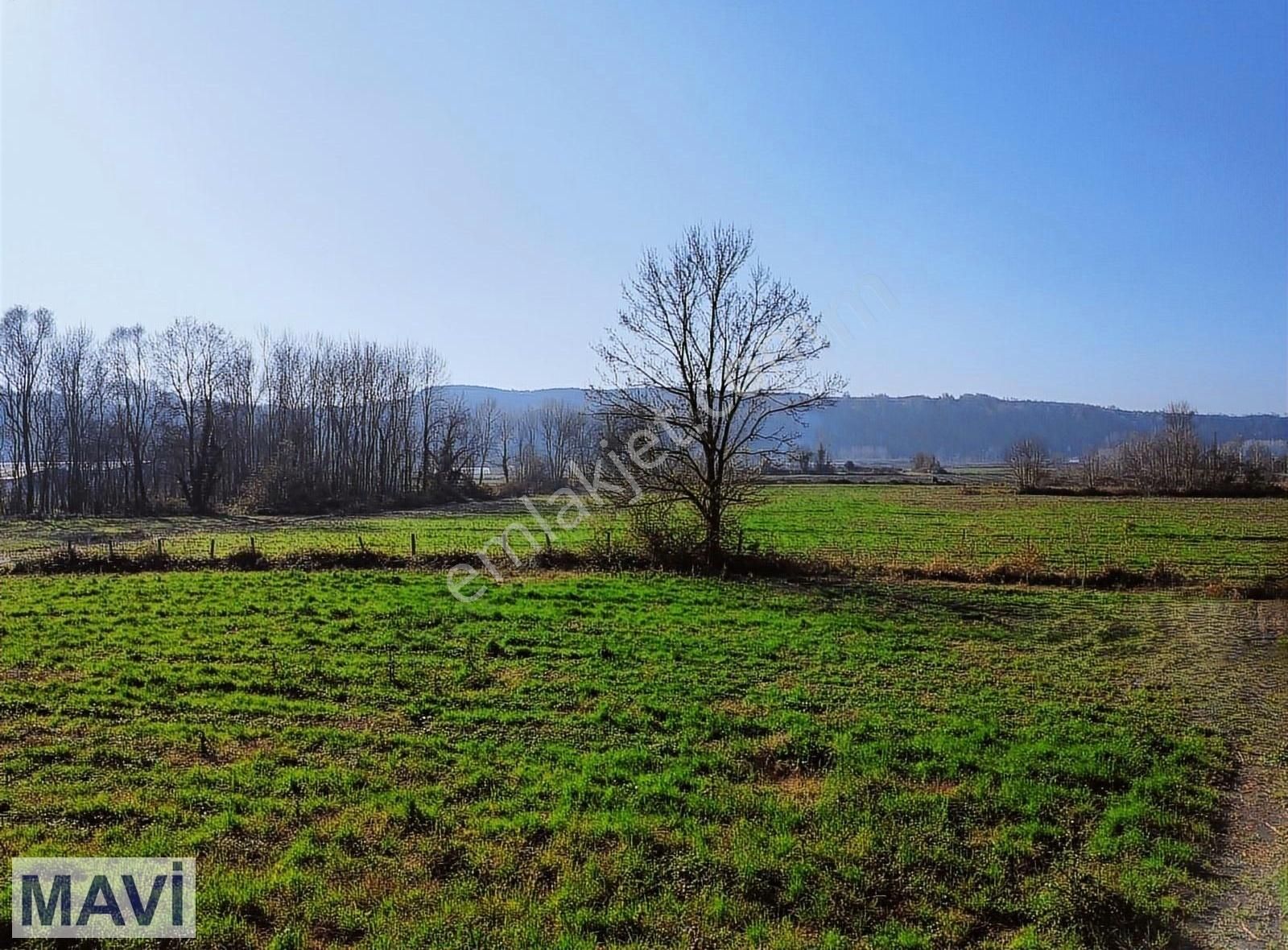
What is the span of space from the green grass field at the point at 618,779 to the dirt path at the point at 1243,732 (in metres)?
0.22

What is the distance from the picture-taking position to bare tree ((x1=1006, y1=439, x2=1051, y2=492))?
65.8m

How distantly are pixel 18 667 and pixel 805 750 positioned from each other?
35.9 ft

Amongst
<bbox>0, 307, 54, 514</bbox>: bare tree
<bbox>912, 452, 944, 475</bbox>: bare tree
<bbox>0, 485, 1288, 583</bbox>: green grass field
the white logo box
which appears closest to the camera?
the white logo box

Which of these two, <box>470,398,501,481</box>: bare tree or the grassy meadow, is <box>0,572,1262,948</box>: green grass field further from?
<box>470,398,501,481</box>: bare tree

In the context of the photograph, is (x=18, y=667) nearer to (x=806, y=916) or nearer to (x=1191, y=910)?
(x=806, y=916)

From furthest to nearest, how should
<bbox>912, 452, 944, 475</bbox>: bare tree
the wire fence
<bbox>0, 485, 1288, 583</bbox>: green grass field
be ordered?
<bbox>912, 452, 944, 475</bbox>: bare tree
<bbox>0, 485, 1288, 583</bbox>: green grass field
the wire fence

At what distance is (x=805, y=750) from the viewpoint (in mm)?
7527

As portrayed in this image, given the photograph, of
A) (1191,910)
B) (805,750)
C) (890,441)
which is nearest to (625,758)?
(805,750)

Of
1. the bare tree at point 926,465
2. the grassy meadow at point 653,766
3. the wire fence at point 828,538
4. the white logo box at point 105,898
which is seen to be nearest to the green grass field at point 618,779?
the grassy meadow at point 653,766

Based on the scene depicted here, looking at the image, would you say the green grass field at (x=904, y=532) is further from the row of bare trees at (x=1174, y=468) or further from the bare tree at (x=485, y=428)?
the bare tree at (x=485, y=428)

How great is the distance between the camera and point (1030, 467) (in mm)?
70688

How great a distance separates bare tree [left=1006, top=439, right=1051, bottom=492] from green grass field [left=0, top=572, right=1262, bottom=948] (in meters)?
59.0

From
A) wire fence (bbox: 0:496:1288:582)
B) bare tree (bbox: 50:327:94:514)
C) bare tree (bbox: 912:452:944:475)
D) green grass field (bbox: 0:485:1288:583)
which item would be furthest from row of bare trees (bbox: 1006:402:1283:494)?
bare tree (bbox: 50:327:94:514)

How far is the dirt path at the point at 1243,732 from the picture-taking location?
4.91 m
